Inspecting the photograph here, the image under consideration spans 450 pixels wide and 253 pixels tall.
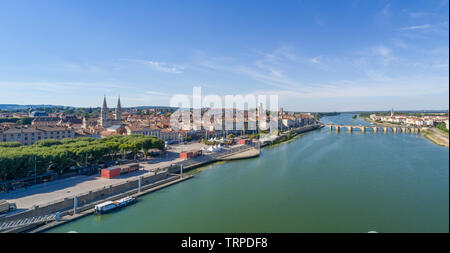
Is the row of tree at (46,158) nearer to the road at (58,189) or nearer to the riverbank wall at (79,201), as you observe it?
the road at (58,189)

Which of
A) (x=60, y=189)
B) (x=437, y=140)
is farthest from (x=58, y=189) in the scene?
(x=437, y=140)

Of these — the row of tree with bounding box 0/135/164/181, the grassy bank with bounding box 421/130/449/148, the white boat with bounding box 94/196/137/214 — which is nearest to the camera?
the grassy bank with bounding box 421/130/449/148

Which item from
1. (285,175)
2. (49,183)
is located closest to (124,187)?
(49,183)

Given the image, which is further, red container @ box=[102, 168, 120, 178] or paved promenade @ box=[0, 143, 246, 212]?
red container @ box=[102, 168, 120, 178]

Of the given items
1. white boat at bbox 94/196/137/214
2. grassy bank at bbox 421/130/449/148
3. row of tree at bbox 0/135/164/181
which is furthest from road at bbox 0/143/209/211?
grassy bank at bbox 421/130/449/148

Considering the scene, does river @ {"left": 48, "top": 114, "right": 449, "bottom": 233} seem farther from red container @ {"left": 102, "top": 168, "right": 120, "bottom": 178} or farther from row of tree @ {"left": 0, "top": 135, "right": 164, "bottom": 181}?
row of tree @ {"left": 0, "top": 135, "right": 164, "bottom": 181}

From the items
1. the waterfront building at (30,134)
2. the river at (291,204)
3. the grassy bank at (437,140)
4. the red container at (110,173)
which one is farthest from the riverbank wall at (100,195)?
the waterfront building at (30,134)
